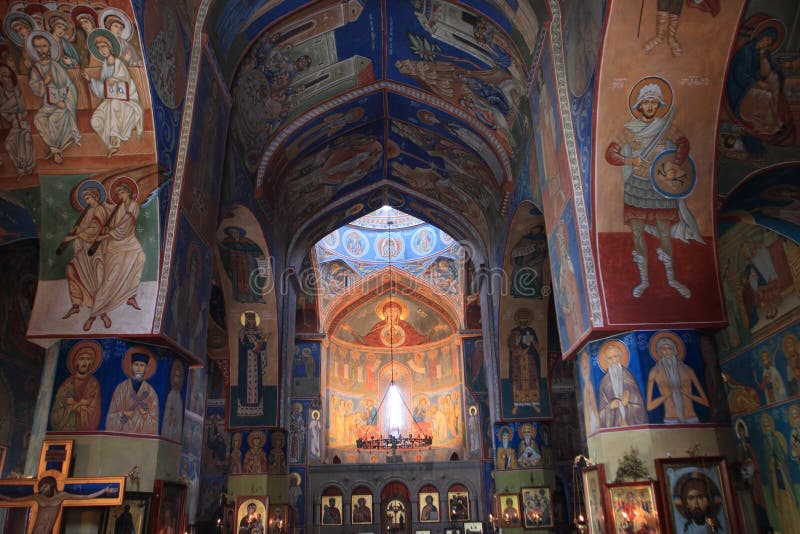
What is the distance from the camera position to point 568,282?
9.98 m

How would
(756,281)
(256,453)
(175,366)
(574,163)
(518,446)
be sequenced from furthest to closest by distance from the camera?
1. (518,446)
2. (256,453)
3. (756,281)
4. (175,366)
5. (574,163)

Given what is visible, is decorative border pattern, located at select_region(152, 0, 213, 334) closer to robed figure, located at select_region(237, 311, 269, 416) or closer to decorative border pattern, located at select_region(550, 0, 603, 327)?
decorative border pattern, located at select_region(550, 0, 603, 327)

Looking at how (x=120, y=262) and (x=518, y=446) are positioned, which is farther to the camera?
(x=518, y=446)

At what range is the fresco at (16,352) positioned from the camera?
13172 millimetres

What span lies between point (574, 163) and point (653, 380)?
3374 millimetres

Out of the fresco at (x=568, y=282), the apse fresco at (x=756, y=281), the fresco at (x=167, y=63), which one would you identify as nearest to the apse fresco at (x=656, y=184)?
the fresco at (x=568, y=282)

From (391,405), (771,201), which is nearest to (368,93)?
(771,201)

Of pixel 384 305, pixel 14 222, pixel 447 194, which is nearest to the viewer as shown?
pixel 14 222

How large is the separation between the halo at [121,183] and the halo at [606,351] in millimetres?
7205

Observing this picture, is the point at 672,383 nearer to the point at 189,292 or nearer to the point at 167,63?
the point at 189,292


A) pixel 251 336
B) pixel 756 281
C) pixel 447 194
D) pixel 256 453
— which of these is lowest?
pixel 256 453

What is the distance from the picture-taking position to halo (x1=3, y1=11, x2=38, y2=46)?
27.4ft

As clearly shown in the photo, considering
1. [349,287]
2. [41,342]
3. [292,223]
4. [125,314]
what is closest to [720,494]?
[125,314]

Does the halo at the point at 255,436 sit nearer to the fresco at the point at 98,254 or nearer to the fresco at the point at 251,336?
the fresco at the point at 251,336
